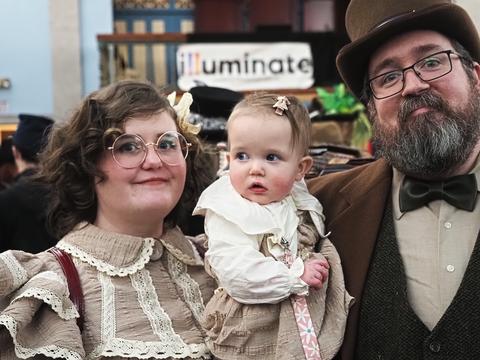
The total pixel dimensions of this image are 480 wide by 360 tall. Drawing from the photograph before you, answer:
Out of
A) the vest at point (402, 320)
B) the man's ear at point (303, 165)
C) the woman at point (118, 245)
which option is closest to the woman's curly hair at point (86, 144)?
the woman at point (118, 245)

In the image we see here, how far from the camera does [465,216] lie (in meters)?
2.22

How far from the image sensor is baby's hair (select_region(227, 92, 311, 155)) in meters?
2.21

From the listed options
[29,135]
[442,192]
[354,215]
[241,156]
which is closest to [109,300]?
[241,156]

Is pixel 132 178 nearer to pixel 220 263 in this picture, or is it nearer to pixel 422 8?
pixel 220 263

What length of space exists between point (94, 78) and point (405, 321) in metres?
9.00

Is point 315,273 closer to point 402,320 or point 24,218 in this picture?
point 402,320

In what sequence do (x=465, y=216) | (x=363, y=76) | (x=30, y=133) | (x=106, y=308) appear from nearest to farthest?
(x=106, y=308)
(x=465, y=216)
(x=363, y=76)
(x=30, y=133)

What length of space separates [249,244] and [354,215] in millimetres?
446

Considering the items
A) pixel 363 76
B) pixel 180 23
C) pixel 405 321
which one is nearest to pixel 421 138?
pixel 363 76

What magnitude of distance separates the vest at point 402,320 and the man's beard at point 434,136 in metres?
0.25

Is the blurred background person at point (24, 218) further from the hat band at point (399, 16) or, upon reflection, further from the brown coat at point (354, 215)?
the hat band at point (399, 16)

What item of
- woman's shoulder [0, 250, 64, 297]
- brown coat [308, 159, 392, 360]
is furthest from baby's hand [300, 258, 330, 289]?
woman's shoulder [0, 250, 64, 297]

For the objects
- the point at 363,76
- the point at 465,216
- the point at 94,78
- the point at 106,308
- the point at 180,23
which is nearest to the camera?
the point at 106,308

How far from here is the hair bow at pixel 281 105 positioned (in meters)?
2.20
